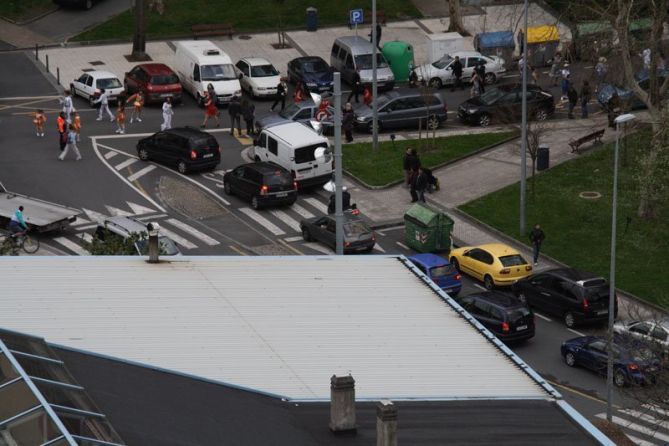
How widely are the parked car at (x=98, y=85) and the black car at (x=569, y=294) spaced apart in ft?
73.8

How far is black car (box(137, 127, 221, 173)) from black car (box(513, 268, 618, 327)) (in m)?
13.9

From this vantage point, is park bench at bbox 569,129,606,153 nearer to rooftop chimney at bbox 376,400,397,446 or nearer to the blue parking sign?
the blue parking sign

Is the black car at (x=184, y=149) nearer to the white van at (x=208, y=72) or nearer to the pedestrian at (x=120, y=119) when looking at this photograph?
the pedestrian at (x=120, y=119)

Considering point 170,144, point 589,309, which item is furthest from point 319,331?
point 170,144

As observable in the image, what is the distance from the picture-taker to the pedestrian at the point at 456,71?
59.5 metres

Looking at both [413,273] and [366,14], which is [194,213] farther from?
[366,14]

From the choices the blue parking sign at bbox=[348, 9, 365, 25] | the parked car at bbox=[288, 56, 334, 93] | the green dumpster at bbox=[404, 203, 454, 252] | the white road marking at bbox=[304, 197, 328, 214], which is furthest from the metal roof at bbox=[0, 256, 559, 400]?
the blue parking sign at bbox=[348, 9, 365, 25]

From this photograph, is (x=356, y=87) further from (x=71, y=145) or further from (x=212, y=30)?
(x=71, y=145)

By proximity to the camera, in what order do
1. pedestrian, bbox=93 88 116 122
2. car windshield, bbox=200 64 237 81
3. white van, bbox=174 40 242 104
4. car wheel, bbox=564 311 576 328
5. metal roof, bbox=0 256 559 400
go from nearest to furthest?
1. metal roof, bbox=0 256 559 400
2. car wheel, bbox=564 311 576 328
3. pedestrian, bbox=93 88 116 122
4. white van, bbox=174 40 242 104
5. car windshield, bbox=200 64 237 81

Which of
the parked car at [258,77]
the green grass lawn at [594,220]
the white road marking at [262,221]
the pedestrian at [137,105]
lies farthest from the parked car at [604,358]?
the parked car at [258,77]

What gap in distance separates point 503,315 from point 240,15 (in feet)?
111

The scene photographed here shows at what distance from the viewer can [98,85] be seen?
187ft

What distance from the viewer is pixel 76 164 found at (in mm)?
50938

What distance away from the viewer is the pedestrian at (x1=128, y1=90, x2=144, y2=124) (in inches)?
2167
